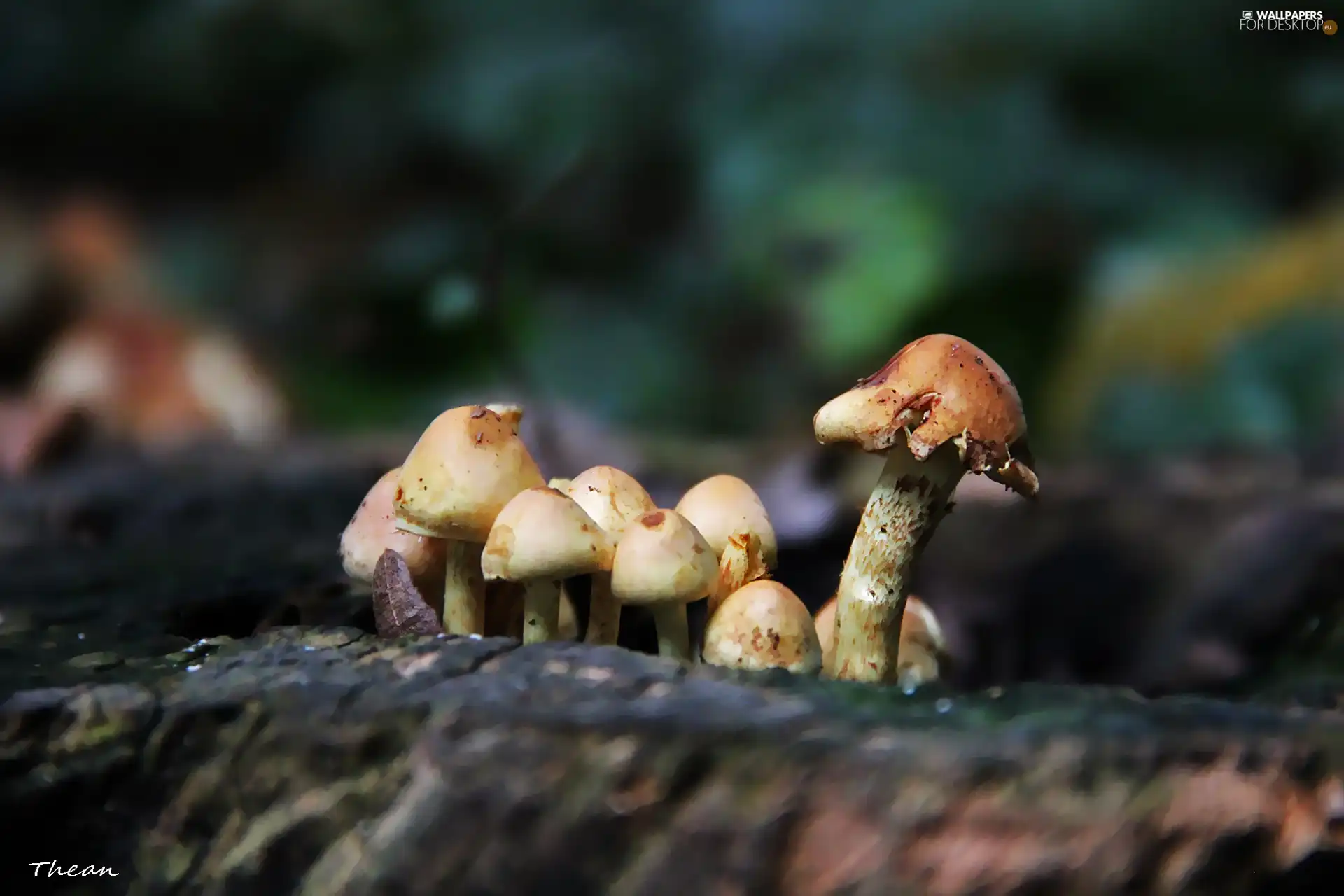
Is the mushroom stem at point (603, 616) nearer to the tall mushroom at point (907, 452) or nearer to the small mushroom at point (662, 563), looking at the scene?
the small mushroom at point (662, 563)

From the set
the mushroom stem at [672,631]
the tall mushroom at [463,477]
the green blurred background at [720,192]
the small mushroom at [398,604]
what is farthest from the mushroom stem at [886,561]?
the green blurred background at [720,192]

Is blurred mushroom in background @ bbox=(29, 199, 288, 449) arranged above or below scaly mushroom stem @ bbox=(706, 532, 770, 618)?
above

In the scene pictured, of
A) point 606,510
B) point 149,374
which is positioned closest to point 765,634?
point 606,510

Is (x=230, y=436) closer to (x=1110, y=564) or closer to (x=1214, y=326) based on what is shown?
(x=1110, y=564)

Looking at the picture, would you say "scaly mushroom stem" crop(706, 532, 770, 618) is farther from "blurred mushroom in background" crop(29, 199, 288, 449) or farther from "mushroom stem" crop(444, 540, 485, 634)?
"blurred mushroom in background" crop(29, 199, 288, 449)

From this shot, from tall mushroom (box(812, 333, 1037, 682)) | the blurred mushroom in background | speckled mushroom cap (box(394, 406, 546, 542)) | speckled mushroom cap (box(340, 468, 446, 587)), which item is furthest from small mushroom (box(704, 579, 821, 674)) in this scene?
the blurred mushroom in background

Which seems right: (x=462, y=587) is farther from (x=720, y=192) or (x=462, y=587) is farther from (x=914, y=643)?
(x=720, y=192)
